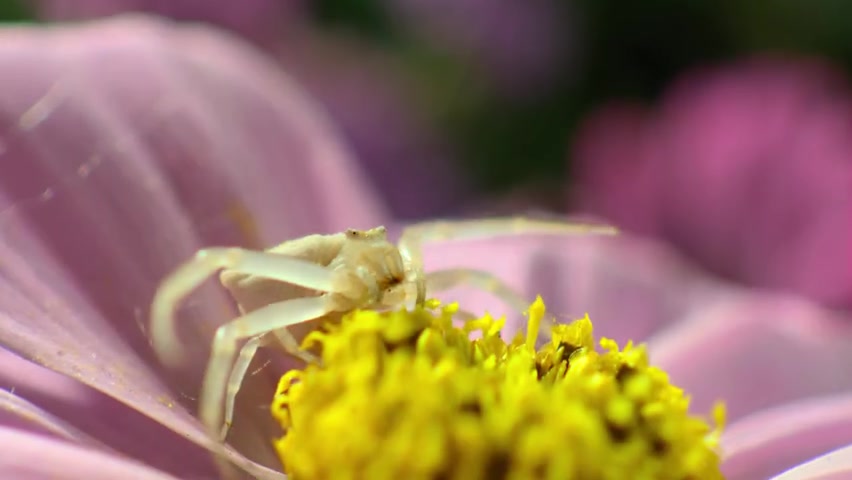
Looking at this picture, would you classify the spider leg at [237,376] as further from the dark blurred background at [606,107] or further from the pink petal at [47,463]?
the dark blurred background at [606,107]

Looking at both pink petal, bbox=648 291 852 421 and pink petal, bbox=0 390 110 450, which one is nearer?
pink petal, bbox=0 390 110 450

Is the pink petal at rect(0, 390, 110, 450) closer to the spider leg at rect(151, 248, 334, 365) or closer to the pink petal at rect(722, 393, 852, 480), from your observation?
the spider leg at rect(151, 248, 334, 365)

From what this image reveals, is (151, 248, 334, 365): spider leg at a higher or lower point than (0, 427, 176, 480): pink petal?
higher

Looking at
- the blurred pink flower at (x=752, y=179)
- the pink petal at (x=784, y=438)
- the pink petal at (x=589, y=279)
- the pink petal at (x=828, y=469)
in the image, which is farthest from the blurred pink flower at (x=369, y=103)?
the pink petal at (x=828, y=469)

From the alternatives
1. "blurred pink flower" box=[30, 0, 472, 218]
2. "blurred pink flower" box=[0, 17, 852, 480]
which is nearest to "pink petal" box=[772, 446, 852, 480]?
"blurred pink flower" box=[0, 17, 852, 480]

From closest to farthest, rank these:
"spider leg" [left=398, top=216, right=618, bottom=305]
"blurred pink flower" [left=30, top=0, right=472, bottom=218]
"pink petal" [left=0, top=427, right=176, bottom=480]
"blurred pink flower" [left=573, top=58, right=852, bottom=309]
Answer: "pink petal" [left=0, top=427, right=176, bottom=480], "spider leg" [left=398, top=216, right=618, bottom=305], "blurred pink flower" [left=573, top=58, right=852, bottom=309], "blurred pink flower" [left=30, top=0, right=472, bottom=218]

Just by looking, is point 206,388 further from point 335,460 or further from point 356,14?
point 356,14

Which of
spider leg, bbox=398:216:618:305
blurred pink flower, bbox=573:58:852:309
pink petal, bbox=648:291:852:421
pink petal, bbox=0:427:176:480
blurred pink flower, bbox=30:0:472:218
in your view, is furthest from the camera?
blurred pink flower, bbox=30:0:472:218

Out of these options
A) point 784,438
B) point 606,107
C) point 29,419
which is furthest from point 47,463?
point 606,107
